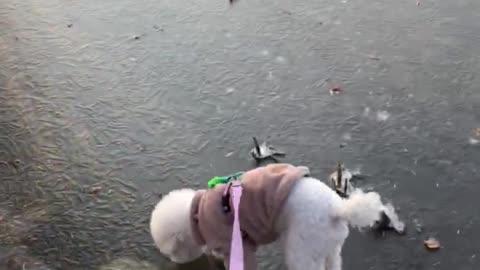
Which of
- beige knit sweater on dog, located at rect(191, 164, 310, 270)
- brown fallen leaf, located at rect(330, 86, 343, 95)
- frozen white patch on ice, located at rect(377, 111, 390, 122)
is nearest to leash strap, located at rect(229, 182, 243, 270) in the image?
beige knit sweater on dog, located at rect(191, 164, 310, 270)

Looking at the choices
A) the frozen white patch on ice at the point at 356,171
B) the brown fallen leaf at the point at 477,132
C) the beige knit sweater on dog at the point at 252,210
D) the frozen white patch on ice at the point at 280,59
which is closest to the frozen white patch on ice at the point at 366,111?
the frozen white patch on ice at the point at 356,171

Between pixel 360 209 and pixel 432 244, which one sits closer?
pixel 360 209

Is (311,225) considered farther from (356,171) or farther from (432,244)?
(356,171)

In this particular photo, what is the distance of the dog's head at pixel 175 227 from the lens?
262 centimetres

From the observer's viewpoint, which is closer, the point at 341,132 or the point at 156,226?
the point at 156,226

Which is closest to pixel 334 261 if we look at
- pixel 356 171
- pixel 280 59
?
pixel 356 171

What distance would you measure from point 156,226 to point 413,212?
105cm

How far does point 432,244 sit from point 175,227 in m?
1.00

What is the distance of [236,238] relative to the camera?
231 centimetres

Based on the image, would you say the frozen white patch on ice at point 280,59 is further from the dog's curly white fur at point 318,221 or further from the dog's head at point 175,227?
the dog's curly white fur at point 318,221

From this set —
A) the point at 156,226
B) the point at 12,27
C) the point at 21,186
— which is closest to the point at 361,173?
the point at 156,226

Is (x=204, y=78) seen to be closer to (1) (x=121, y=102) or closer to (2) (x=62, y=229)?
(1) (x=121, y=102)

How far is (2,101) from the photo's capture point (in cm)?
377

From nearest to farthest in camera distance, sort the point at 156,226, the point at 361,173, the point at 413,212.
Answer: the point at 156,226
the point at 413,212
the point at 361,173
